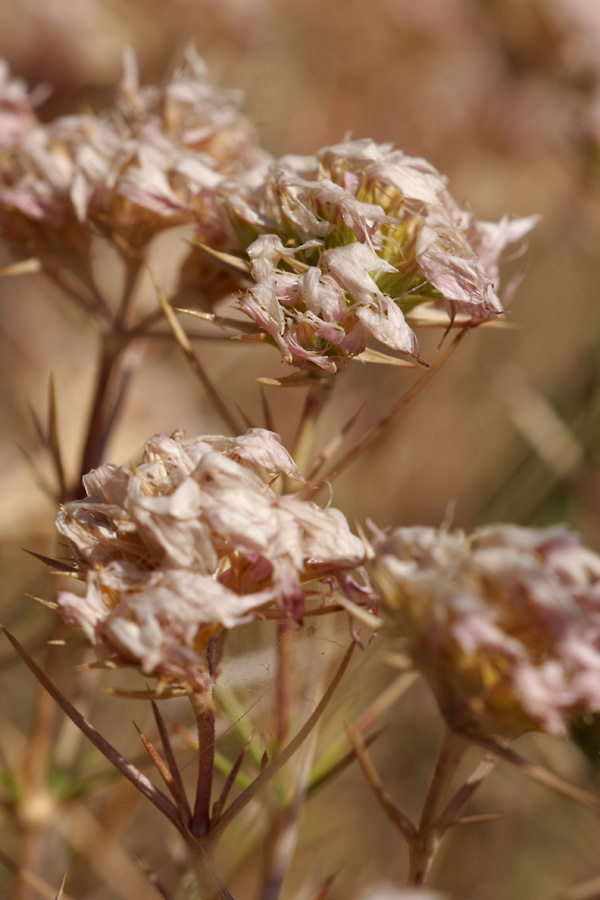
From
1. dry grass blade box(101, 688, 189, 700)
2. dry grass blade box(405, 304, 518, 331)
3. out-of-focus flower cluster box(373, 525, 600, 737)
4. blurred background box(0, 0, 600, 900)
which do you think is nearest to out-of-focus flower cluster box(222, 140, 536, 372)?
dry grass blade box(405, 304, 518, 331)

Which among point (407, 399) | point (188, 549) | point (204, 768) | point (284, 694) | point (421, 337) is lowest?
point (421, 337)

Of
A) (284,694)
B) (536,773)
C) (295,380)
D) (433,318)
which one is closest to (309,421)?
(295,380)

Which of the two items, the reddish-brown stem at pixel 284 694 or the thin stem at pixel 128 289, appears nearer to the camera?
the reddish-brown stem at pixel 284 694

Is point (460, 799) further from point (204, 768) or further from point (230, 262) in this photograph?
point (230, 262)

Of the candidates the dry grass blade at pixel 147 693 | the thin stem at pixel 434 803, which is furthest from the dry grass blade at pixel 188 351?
the thin stem at pixel 434 803

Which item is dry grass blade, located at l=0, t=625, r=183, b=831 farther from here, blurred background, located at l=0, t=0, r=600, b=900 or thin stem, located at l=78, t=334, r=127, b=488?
blurred background, located at l=0, t=0, r=600, b=900

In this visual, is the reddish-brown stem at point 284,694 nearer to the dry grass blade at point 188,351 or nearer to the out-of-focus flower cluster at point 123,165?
the dry grass blade at point 188,351
